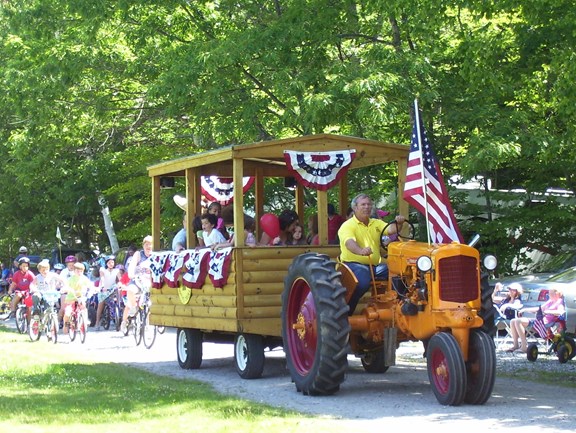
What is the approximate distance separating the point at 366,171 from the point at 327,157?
947 cm

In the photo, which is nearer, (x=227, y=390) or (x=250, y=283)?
(x=227, y=390)

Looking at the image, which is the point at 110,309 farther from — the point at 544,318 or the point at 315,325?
the point at 315,325

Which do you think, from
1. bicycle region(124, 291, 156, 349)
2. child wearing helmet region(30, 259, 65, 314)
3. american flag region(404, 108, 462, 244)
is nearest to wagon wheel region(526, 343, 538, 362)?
american flag region(404, 108, 462, 244)

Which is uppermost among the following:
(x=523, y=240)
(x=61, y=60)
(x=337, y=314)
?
(x=61, y=60)

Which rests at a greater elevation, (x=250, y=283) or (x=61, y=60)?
(x=61, y=60)

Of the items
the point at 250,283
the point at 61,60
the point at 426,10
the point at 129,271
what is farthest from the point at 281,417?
the point at 61,60

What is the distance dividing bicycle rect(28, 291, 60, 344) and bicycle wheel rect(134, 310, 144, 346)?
1.92 metres

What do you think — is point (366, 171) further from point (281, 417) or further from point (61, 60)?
point (281, 417)

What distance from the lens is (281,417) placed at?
11.5 metres

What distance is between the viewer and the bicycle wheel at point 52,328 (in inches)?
935

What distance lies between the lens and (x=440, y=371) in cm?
1238

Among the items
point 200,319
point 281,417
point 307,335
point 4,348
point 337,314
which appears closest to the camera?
point 281,417

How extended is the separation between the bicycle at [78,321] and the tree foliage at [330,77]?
432 cm

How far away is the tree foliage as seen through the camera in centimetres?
1850
